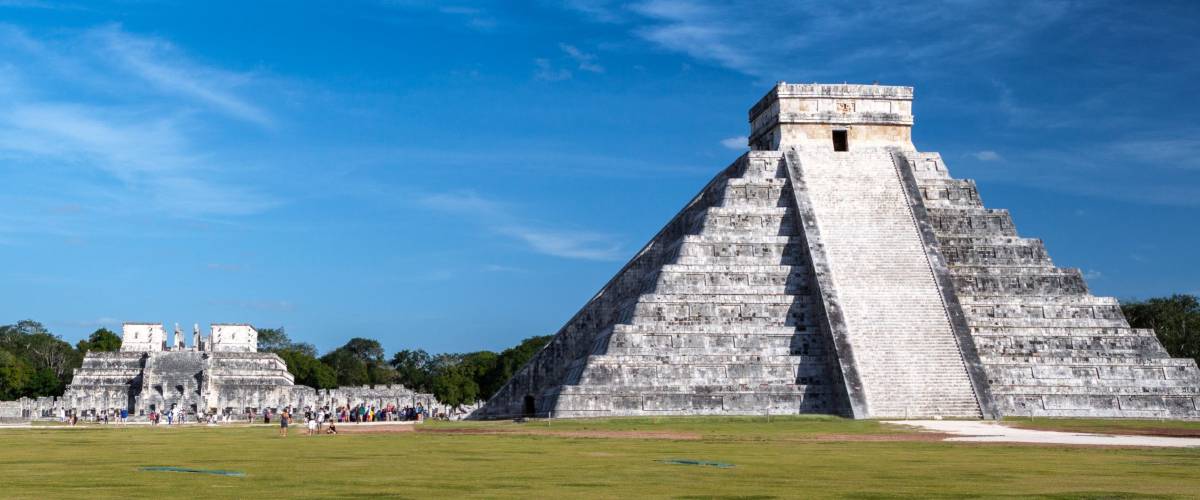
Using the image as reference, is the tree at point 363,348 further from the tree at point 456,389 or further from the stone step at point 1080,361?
the stone step at point 1080,361

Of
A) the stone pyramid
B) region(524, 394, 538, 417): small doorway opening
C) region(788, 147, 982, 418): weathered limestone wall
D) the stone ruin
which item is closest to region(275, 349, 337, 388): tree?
the stone ruin

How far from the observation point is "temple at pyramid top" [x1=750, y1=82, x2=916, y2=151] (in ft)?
141

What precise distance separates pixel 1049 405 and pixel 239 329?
194ft

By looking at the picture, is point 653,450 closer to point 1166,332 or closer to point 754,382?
point 754,382

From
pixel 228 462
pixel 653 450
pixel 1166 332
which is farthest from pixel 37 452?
pixel 1166 332

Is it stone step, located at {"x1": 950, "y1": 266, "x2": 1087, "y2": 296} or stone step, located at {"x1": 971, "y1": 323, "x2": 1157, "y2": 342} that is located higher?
stone step, located at {"x1": 950, "y1": 266, "x2": 1087, "y2": 296}

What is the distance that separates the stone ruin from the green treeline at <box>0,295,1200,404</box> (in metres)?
18.1

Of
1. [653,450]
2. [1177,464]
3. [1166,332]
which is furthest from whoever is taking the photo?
[1166,332]

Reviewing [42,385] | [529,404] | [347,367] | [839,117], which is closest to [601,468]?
[529,404]

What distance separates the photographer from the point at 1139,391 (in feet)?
112

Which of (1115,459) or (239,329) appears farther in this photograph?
(239,329)

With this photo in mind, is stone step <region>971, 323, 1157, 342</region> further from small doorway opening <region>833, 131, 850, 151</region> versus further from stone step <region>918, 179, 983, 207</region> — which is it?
small doorway opening <region>833, 131, 850, 151</region>

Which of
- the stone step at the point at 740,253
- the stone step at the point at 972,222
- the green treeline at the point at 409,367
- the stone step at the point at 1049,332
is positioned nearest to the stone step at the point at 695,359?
the stone step at the point at 740,253

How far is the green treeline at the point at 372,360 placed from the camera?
6875 cm
